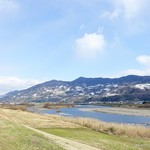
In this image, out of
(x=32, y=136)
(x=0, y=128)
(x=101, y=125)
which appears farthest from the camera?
(x=101, y=125)

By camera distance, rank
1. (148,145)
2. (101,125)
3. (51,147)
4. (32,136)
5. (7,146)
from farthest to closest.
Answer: (101,125)
(148,145)
(32,136)
(51,147)
(7,146)

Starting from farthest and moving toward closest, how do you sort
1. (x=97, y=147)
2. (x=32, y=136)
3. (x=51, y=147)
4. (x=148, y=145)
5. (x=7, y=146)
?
(x=148, y=145), (x=97, y=147), (x=32, y=136), (x=51, y=147), (x=7, y=146)

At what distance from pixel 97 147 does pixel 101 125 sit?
1802cm

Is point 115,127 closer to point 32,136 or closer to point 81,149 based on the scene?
point 81,149

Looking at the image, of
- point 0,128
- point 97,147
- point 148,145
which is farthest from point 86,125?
point 0,128

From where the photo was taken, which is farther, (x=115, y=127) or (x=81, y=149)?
(x=115, y=127)

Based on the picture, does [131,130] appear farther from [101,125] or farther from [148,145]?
[148,145]

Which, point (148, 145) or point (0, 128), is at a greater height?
point (0, 128)

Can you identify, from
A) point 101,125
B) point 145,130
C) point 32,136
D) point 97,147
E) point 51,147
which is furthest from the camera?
point 101,125

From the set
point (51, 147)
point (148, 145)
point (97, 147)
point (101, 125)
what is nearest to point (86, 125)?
point (101, 125)

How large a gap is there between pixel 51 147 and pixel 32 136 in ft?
8.32

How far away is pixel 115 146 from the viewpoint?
2561cm

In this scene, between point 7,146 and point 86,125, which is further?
point 86,125

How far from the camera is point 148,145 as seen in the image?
2812 centimetres
